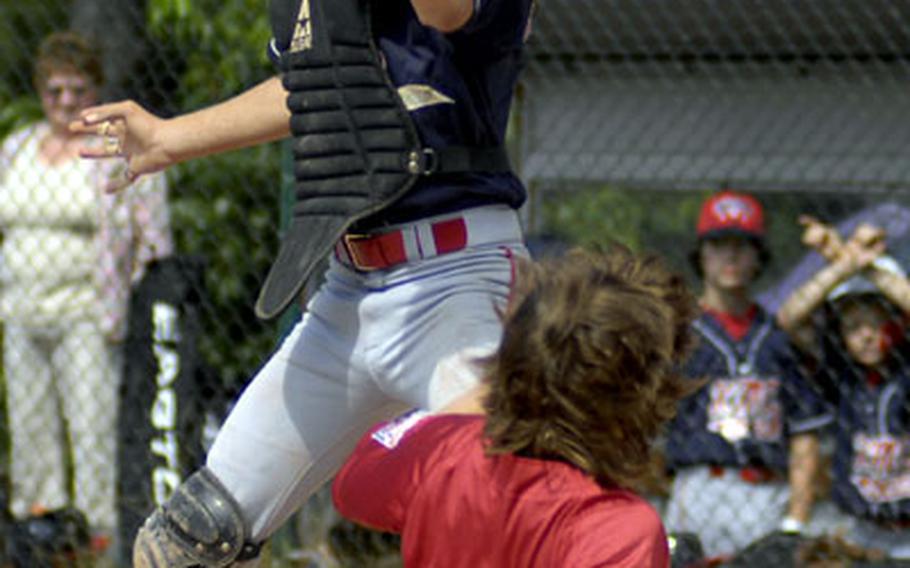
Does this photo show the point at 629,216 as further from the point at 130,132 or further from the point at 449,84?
the point at 449,84

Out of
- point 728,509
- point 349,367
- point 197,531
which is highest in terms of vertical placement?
point 349,367

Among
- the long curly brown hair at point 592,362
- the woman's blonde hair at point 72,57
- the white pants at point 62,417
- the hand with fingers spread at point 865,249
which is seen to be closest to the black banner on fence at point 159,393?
the white pants at point 62,417

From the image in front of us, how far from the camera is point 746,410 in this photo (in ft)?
17.1

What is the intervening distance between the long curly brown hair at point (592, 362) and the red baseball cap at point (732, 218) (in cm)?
327

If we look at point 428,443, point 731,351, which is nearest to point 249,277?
point 731,351

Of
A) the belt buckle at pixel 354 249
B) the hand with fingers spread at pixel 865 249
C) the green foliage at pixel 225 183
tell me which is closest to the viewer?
the belt buckle at pixel 354 249

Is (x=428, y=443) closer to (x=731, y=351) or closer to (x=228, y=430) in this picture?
(x=228, y=430)

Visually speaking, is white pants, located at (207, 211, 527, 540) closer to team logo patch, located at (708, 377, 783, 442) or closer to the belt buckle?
the belt buckle

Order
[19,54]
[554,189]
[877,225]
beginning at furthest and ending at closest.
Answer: [19,54] < [554,189] < [877,225]

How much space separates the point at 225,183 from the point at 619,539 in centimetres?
498

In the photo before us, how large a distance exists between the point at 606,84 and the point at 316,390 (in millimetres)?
3471

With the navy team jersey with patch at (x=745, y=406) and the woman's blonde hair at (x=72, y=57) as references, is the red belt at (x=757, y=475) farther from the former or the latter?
the woman's blonde hair at (x=72, y=57)

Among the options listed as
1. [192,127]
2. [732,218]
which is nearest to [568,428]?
[192,127]

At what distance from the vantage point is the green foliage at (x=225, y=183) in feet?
20.8
